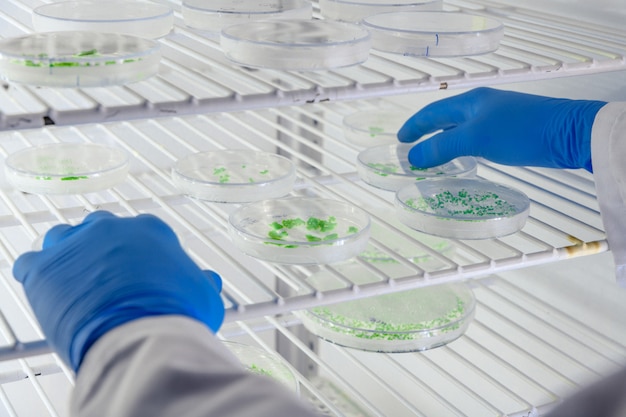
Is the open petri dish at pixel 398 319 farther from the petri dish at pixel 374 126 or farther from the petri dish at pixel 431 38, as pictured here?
the petri dish at pixel 431 38

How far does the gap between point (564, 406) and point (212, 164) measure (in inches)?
43.5

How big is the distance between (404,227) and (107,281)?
0.78 meters

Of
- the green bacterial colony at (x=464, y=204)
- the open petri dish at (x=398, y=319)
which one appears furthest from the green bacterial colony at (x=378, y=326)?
the green bacterial colony at (x=464, y=204)

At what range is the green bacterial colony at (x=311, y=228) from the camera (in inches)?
50.7

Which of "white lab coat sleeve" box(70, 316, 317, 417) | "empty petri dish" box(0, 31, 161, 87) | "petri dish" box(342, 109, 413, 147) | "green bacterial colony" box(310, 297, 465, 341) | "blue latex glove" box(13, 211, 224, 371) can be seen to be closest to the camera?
"white lab coat sleeve" box(70, 316, 317, 417)

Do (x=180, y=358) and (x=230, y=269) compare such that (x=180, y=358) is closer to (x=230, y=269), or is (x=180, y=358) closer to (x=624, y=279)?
(x=624, y=279)

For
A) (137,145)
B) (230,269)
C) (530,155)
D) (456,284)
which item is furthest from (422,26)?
(230,269)

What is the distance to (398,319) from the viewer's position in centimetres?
151

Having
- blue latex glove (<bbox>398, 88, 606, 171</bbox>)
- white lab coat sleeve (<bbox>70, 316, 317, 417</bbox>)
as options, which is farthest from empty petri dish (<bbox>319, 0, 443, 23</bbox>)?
white lab coat sleeve (<bbox>70, 316, 317, 417</bbox>)

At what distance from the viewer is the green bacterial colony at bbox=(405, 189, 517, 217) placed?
4.33 feet

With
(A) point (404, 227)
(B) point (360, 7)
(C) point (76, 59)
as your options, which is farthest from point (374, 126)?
(C) point (76, 59)

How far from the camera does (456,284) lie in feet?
5.43

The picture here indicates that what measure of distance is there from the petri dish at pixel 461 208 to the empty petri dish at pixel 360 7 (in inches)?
11.1

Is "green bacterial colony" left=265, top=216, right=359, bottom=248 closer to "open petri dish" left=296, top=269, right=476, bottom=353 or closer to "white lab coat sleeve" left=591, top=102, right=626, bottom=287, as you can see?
"open petri dish" left=296, top=269, right=476, bottom=353
